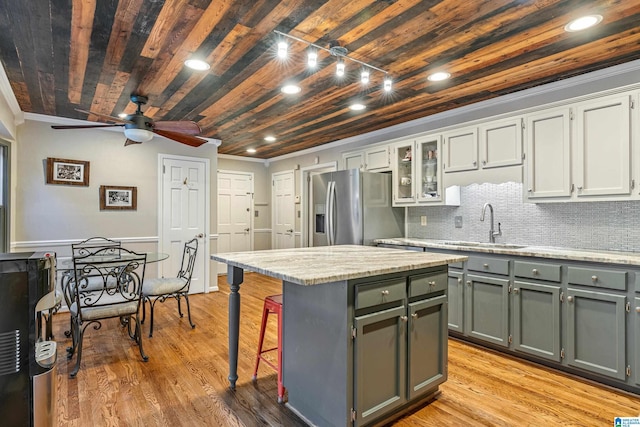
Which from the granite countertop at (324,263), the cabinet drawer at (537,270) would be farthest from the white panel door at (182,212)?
the cabinet drawer at (537,270)

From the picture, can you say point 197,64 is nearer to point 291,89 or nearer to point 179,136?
point 291,89

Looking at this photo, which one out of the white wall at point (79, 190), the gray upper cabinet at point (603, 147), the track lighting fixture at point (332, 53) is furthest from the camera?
the white wall at point (79, 190)

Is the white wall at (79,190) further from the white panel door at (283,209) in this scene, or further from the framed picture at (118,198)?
the white panel door at (283,209)

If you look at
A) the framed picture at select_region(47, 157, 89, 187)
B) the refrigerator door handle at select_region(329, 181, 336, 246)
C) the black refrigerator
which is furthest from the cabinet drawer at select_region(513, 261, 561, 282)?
the framed picture at select_region(47, 157, 89, 187)

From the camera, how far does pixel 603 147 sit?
2.72 m

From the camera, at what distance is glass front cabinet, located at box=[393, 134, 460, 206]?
3916mm

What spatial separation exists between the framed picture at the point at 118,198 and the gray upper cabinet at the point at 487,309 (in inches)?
171

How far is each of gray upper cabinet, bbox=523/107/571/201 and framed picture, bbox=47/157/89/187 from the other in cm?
506

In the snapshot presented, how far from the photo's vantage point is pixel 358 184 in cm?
427

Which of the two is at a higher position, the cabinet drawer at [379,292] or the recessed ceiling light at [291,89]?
the recessed ceiling light at [291,89]

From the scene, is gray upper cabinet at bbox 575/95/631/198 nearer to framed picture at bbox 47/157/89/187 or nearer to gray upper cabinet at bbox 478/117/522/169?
gray upper cabinet at bbox 478/117/522/169

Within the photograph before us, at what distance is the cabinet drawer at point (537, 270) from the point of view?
2.70 metres

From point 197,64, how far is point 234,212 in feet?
14.9

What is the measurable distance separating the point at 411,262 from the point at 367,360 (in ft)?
2.06
